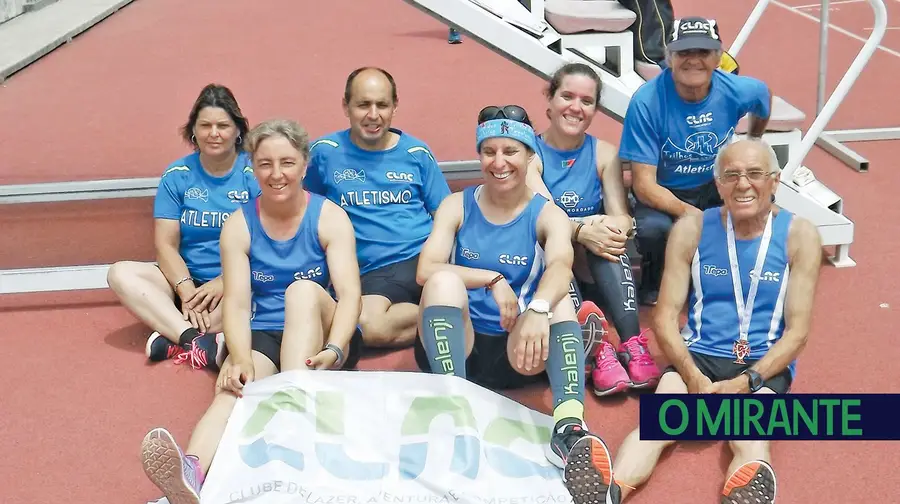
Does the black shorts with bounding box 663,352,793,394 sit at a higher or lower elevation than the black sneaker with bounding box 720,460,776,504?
higher

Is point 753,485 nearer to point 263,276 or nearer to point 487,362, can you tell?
point 487,362

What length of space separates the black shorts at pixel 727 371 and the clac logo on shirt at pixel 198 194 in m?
2.29

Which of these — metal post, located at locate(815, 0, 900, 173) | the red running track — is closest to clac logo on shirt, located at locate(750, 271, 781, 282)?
the red running track

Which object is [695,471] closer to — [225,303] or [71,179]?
[225,303]

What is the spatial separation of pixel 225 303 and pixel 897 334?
9.84 feet

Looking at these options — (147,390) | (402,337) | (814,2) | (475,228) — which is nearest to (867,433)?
(475,228)

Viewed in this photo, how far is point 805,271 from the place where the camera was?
3.79 metres

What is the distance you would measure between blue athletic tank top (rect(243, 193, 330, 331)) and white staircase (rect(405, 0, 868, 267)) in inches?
62.8

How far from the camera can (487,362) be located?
4.09 m

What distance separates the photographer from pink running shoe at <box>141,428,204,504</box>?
3273 mm

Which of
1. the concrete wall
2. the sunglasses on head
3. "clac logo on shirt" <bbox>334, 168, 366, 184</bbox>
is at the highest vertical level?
Result: the concrete wall

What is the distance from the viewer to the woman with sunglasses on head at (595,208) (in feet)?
14.1

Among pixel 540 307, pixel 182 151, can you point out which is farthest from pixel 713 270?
pixel 182 151

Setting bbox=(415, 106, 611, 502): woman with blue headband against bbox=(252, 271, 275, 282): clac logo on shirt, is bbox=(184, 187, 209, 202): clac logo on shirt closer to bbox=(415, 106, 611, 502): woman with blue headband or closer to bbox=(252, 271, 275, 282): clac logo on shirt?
bbox=(252, 271, 275, 282): clac logo on shirt
